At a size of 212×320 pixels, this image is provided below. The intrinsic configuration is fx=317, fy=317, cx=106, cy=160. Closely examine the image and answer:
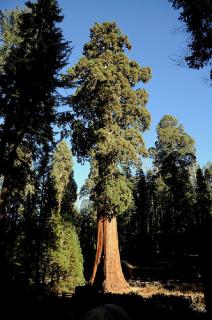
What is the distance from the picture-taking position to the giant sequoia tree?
62.3 feet

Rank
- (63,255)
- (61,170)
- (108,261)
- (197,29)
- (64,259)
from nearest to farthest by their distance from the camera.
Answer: (197,29) < (108,261) < (64,259) < (63,255) < (61,170)

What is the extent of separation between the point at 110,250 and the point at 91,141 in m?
6.86

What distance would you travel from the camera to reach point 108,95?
65.0ft

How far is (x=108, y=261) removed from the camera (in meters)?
19.2

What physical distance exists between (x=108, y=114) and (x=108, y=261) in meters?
9.09

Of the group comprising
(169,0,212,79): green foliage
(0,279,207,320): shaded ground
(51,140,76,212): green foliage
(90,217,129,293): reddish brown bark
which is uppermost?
(51,140,76,212): green foliage

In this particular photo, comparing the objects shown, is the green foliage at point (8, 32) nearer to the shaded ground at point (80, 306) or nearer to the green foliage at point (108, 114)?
the green foliage at point (108, 114)

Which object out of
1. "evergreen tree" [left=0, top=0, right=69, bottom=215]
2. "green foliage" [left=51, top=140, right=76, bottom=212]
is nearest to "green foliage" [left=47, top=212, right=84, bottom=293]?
"evergreen tree" [left=0, top=0, right=69, bottom=215]

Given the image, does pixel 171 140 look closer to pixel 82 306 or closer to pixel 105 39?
pixel 105 39

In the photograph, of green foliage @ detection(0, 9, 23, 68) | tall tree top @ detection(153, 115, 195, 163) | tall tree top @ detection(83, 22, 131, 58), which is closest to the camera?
green foliage @ detection(0, 9, 23, 68)

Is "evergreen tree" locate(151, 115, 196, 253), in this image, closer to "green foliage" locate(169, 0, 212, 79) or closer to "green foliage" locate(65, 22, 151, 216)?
"green foliage" locate(65, 22, 151, 216)

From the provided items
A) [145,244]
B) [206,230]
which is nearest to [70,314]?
[206,230]

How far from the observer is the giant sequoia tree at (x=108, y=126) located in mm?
18984

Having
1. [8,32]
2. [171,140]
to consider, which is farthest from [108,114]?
[171,140]
